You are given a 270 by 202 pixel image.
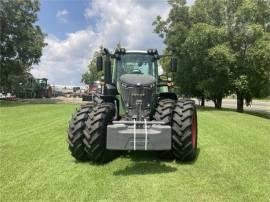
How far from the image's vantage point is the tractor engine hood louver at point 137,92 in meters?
8.53

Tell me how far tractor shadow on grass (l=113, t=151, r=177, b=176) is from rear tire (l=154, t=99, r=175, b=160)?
179 mm

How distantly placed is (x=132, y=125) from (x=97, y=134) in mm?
659

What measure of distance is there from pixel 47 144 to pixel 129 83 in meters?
3.34

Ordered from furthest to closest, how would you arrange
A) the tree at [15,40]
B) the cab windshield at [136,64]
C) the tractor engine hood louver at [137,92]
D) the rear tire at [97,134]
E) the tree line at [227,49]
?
1. the tree at [15,40]
2. the tree line at [227,49]
3. the cab windshield at [136,64]
4. the tractor engine hood louver at [137,92]
5. the rear tire at [97,134]

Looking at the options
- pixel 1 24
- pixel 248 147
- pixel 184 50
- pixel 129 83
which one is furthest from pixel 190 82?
pixel 129 83

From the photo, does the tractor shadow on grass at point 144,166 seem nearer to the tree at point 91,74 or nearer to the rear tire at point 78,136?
Result: the rear tire at point 78,136

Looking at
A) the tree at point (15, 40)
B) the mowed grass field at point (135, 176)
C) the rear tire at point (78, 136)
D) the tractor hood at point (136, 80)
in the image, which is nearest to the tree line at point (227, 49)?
the tree at point (15, 40)

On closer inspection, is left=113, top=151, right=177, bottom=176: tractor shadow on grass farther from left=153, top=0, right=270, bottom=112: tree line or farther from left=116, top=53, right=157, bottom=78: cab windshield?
left=153, top=0, right=270, bottom=112: tree line

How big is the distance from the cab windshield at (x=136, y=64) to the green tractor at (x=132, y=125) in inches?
13.3

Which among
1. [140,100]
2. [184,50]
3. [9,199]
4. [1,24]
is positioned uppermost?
[1,24]

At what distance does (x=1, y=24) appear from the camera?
1447 inches

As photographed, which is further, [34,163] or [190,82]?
[190,82]

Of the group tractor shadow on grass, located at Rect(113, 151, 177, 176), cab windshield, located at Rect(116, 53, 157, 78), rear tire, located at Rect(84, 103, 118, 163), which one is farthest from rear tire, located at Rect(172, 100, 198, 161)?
cab windshield, located at Rect(116, 53, 157, 78)

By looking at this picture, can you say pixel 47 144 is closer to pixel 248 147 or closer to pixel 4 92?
pixel 248 147
